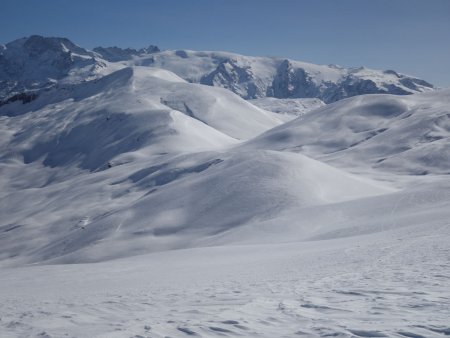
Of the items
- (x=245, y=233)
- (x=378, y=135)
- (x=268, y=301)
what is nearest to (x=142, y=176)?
(x=378, y=135)

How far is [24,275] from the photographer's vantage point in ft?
67.3

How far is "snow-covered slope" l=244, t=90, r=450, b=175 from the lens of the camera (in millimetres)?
61062

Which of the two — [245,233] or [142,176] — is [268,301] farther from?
[142,176]

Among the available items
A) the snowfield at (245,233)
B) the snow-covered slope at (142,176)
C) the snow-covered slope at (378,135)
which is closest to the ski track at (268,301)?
the snowfield at (245,233)

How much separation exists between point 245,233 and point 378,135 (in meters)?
54.2

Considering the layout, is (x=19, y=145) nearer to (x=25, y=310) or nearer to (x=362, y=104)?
(x=362, y=104)

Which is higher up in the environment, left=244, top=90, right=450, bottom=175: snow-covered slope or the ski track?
left=244, top=90, right=450, bottom=175: snow-covered slope

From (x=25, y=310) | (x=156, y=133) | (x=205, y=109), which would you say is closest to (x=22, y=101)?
(x=205, y=109)

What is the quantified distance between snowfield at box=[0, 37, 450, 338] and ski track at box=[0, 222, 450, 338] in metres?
0.06

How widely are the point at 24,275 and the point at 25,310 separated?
10.8 m

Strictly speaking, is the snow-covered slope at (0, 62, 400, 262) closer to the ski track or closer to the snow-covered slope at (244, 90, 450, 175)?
the snow-covered slope at (244, 90, 450, 175)

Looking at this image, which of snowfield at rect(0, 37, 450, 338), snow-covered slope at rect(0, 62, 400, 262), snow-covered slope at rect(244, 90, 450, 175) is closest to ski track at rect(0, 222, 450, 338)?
snowfield at rect(0, 37, 450, 338)

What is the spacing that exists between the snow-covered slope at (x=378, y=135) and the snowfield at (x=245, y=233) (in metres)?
0.39

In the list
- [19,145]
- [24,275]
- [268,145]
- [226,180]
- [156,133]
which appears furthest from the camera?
[19,145]
